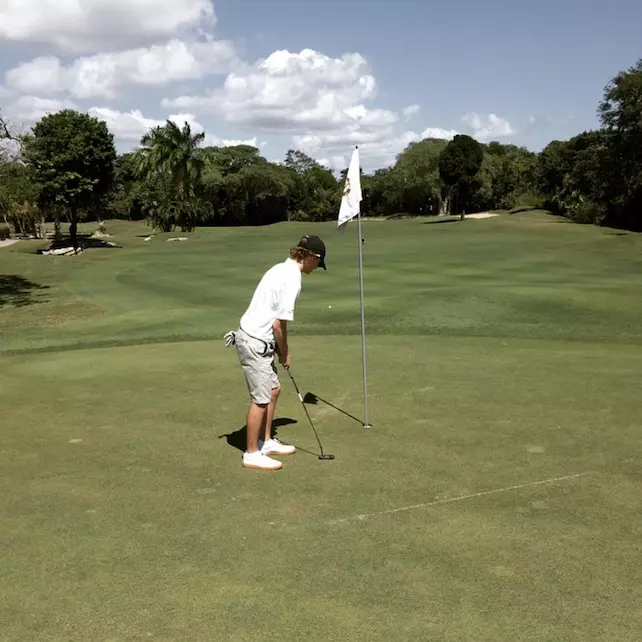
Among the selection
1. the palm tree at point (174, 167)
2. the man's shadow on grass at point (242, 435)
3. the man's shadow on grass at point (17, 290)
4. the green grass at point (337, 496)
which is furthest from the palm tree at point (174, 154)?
the man's shadow on grass at point (242, 435)

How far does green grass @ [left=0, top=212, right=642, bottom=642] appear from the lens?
14.3 ft

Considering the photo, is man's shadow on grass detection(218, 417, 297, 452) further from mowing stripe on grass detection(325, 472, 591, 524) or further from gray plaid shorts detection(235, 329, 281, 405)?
mowing stripe on grass detection(325, 472, 591, 524)

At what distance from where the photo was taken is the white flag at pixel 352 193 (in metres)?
8.02

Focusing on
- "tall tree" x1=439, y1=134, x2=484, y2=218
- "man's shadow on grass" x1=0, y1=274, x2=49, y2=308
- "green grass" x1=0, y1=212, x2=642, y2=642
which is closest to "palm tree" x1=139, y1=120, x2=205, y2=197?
"tall tree" x1=439, y1=134, x2=484, y2=218

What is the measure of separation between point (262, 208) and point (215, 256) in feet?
205

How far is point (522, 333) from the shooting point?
53.5 ft

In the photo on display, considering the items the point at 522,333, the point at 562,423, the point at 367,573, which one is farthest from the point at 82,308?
the point at 367,573

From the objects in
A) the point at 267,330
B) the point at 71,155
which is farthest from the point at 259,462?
the point at 71,155

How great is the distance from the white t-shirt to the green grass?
1.46 m

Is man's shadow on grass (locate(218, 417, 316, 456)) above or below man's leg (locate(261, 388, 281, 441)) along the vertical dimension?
below

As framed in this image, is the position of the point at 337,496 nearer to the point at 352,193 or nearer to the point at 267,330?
the point at 267,330

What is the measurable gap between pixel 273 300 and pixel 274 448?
166 centimetres

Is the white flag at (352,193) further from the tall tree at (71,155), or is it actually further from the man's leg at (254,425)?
the tall tree at (71,155)

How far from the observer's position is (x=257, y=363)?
7.12m
